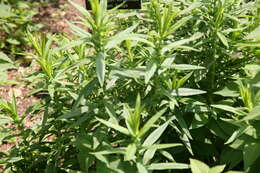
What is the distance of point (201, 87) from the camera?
217 centimetres

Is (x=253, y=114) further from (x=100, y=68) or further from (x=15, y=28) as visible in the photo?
(x=15, y=28)

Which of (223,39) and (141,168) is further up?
(223,39)

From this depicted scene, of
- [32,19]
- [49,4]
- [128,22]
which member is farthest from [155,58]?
[49,4]

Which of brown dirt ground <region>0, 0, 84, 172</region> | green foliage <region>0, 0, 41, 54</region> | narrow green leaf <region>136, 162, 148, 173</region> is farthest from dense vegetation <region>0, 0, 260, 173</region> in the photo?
green foliage <region>0, 0, 41, 54</region>

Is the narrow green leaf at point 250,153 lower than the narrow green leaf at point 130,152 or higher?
lower

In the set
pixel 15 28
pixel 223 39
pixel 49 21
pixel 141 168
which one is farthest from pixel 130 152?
pixel 49 21

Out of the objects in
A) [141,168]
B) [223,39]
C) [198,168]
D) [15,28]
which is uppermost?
[223,39]

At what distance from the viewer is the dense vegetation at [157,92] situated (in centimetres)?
169

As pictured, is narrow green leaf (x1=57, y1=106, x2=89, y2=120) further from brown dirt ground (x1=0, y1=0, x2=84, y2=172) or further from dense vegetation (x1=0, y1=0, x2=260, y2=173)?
brown dirt ground (x1=0, y1=0, x2=84, y2=172)

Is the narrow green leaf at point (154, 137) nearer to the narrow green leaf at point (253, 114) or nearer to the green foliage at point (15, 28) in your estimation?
the narrow green leaf at point (253, 114)

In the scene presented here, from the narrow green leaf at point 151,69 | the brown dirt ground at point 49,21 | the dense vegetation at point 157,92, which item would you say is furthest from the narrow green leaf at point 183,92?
the brown dirt ground at point 49,21

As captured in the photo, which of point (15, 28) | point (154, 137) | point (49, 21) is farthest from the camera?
point (49, 21)

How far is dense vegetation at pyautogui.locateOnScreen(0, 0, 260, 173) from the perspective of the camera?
5.55 feet

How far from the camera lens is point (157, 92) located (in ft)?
5.98
